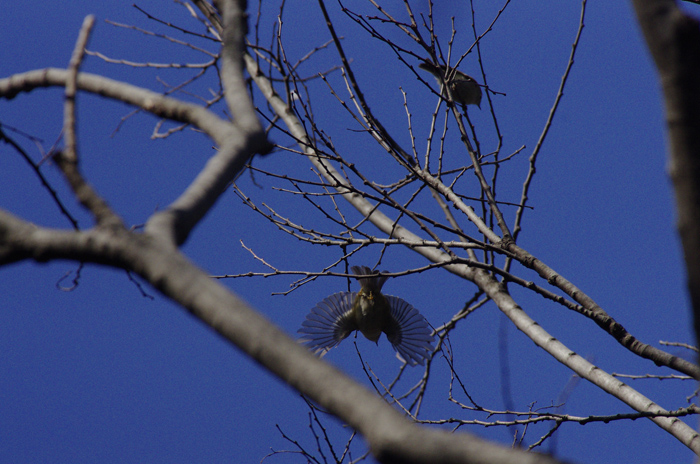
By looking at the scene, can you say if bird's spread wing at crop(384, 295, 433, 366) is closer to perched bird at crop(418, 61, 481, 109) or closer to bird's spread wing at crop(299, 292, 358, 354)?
bird's spread wing at crop(299, 292, 358, 354)

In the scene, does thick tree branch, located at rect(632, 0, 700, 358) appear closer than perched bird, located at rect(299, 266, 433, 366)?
Yes

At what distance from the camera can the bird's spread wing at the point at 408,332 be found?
4.20 m

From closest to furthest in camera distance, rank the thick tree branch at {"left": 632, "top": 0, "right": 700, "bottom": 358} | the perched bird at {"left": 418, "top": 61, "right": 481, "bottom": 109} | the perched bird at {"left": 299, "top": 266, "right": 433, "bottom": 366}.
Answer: the thick tree branch at {"left": 632, "top": 0, "right": 700, "bottom": 358}, the perched bird at {"left": 418, "top": 61, "right": 481, "bottom": 109}, the perched bird at {"left": 299, "top": 266, "right": 433, "bottom": 366}

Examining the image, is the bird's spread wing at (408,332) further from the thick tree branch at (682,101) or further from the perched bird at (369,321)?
the thick tree branch at (682,101)

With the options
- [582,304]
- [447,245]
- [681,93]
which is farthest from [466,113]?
[681,93]

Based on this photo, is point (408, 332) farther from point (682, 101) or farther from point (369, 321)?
point (682, 101)

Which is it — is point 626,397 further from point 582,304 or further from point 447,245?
point 447,245

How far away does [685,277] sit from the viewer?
74 centimetres

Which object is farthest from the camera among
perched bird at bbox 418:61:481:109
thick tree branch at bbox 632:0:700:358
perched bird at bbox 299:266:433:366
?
perched bird at bbox 299:266:433:366

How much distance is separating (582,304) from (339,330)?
2136 mm

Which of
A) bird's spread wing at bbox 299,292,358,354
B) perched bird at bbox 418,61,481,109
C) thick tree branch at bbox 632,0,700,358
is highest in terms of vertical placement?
perched bird at bbox 418,61,481,109

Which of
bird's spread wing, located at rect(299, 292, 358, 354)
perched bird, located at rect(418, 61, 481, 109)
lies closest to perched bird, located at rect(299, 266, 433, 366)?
bird's spread wing, located at rect(299, 292, 358, 354)

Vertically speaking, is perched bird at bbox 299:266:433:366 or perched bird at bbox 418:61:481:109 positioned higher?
perched bird at bbox 418:61:481:109

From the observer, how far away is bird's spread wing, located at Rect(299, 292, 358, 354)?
415 centimetres
